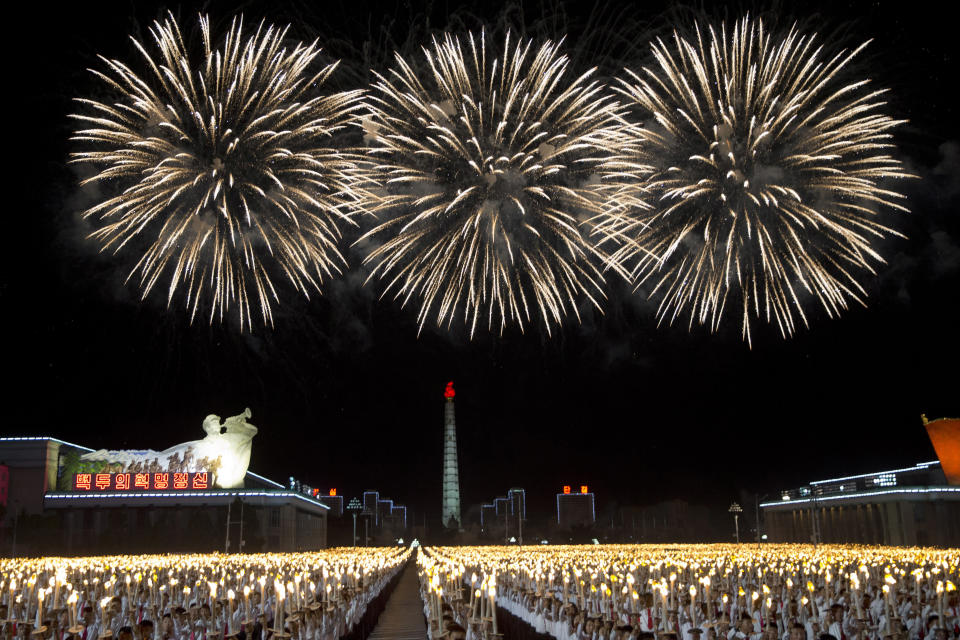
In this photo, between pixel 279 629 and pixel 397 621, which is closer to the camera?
pixel 279 629

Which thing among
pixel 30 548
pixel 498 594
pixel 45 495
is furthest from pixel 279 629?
pixel 45 495

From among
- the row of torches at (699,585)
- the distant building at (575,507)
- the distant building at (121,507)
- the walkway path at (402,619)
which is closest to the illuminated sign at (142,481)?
the distant building at (121,507)

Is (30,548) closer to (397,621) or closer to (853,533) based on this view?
(397,621)

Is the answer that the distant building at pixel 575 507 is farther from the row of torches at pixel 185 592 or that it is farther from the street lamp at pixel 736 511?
the row of torches at pixel 185 592

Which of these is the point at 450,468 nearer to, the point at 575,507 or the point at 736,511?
the point at 575,507

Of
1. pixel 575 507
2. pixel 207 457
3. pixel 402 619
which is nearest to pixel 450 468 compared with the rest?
pixel 575 507
